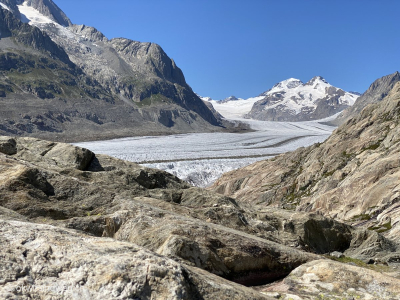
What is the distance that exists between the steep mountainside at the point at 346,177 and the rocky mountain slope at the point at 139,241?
12.4m

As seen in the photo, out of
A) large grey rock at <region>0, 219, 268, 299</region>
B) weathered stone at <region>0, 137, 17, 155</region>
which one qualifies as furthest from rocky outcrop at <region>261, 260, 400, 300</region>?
weathered stone at <region>0, 137, 17, 155</region>

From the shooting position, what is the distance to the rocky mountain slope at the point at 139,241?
611 centimetres

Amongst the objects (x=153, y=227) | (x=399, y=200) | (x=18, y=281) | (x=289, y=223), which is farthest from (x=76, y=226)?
(x=399, y=200)

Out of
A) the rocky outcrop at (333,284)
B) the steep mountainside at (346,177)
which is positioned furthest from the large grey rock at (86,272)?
the steep mountainside at (346,177)

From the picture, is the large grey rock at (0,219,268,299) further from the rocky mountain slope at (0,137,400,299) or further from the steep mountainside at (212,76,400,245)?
the steep mountainside at (212,76,400,245)

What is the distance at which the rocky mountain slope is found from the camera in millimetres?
6109

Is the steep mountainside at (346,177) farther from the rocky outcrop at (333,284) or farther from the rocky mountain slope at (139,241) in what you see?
the rocky outcrop at (333,284)

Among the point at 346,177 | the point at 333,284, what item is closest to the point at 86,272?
the point at 333,284

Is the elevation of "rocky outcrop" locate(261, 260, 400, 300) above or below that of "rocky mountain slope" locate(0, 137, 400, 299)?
below

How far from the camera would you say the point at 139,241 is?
10.7 meters

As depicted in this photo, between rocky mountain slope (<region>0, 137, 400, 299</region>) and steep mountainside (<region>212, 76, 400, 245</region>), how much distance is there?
12.4 meters

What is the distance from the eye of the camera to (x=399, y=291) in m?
10.0

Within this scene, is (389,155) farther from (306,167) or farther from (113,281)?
(113,281)

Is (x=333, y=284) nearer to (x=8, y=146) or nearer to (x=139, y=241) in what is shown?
(x=139, y=241)
